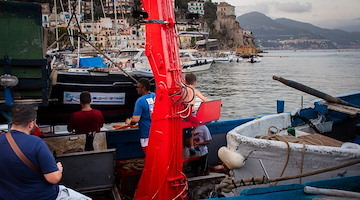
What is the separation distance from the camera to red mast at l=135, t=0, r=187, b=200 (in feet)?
14.0

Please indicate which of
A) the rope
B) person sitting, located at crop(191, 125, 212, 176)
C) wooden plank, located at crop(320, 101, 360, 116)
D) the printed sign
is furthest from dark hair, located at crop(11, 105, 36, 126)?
the printed sign

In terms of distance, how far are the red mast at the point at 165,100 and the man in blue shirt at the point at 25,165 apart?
1.51m

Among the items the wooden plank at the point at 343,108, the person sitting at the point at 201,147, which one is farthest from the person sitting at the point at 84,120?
the wooden plank at the point at 343,108

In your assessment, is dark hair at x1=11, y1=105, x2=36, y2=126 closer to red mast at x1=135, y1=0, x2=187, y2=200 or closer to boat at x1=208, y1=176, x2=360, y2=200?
red mast at x1=135, y1=0, x2=187, y2=200

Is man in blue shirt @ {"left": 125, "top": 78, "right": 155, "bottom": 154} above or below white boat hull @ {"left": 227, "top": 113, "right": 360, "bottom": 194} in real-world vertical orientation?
above

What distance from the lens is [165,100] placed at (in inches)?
170

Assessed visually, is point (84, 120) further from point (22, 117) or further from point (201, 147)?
point (22, 117)

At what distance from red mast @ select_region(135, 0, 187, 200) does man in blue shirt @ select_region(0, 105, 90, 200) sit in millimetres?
1511

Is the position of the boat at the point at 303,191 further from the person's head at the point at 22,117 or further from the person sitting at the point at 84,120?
the person sitting at the point at 84,120

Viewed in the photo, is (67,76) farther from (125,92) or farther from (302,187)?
(302,187)

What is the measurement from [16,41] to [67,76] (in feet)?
12.6

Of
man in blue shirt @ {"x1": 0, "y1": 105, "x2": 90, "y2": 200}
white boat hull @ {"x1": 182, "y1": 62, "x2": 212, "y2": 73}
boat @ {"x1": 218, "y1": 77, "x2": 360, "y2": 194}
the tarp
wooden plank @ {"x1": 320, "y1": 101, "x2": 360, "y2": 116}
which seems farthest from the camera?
white boat hull @ {"x1": 182, "y1": 62, "x2": 212, "y2": 73}

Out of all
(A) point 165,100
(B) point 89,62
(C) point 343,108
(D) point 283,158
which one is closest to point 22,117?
(A) point 165,100

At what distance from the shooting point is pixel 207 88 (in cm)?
3809
